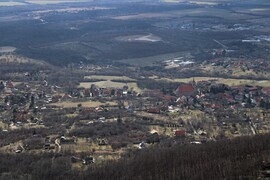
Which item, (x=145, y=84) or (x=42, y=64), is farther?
(x=42, y=64)

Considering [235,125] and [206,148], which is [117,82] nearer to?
[235,125]

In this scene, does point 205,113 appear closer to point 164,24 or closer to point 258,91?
point 258,91

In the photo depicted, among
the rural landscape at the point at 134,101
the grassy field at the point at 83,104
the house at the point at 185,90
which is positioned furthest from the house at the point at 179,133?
the house at the point at 185,90

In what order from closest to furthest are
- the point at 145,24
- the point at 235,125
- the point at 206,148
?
the point at 206,148, the point at 235,125, the point at 145,24

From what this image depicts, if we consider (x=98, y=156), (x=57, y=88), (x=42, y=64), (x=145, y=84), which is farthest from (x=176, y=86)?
(x=98, y=156)

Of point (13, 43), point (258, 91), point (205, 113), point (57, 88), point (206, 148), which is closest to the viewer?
point (206, 148)

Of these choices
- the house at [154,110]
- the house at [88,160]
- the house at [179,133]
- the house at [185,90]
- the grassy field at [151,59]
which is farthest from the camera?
the grassy field at [151,59]

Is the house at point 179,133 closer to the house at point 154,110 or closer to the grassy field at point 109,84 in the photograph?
the house at point 154,110
